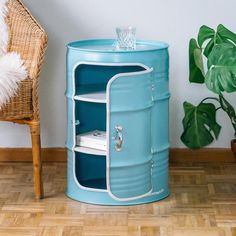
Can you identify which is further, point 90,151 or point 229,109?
point 229,109

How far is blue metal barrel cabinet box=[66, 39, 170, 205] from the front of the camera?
113 inches

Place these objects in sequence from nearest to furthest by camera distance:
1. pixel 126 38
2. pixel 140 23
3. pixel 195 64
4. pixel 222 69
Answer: pixel 222 69, pixel 126 38, pixel 195 64, pixel 140 23

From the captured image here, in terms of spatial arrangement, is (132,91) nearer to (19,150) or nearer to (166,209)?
(166,209)

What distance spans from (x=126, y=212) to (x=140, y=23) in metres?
0.96

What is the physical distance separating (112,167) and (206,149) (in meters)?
0.78

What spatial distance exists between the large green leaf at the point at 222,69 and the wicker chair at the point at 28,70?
0.68m

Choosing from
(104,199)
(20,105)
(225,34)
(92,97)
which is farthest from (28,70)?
(225,34)

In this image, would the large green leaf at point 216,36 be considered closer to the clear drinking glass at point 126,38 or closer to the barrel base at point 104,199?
the clear drinking glass at point 126,38

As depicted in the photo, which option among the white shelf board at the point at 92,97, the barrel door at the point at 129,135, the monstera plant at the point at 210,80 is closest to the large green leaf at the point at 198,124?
the monstera plant at the point at 210,80

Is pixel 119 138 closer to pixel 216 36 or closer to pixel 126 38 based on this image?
pixel 126 38

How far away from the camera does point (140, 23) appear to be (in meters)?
3.45

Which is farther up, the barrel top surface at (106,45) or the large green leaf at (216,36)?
the large green leaf at (216,36)

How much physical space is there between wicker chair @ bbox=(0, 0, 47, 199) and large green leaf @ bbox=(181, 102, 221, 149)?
0.68m

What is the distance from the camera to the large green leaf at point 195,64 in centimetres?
306
